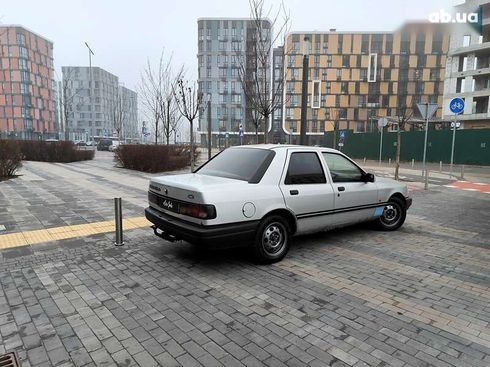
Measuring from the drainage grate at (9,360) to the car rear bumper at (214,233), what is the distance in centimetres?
212

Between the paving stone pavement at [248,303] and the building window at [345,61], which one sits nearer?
the paving stone pavement at [248,303]

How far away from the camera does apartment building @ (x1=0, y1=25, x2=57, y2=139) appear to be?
87438 mm

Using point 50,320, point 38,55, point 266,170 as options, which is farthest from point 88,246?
point 38,55

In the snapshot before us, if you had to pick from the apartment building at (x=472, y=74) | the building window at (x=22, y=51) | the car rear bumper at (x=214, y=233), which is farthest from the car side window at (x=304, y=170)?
the building window at (x=22, y=51)

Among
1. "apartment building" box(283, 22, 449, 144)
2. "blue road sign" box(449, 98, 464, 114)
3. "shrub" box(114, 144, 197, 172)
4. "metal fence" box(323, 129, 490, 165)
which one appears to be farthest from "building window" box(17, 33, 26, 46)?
"blue road sign" box(449, 98, 464, 114)

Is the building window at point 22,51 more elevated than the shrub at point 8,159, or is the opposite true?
the building window at point 22,51

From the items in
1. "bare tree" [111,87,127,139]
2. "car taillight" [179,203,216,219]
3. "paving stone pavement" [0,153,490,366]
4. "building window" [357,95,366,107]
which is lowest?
"paving stone pavement" [0,153,490,366]

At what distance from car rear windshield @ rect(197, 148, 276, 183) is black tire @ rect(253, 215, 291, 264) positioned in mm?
618

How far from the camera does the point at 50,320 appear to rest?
3.51m

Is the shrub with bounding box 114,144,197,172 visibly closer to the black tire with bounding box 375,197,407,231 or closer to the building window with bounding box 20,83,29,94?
the black tire with bounding box 375,197,407,231

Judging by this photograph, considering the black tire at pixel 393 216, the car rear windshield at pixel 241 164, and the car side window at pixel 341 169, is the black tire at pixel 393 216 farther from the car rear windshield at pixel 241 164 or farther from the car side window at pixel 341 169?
the car rear windshield at pixel 241 164

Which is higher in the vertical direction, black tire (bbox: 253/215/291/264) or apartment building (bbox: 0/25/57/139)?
apartment building (bbox: 0/25/57/139)

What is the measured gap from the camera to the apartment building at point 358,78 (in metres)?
82.8

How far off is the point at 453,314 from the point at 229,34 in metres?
96.5
